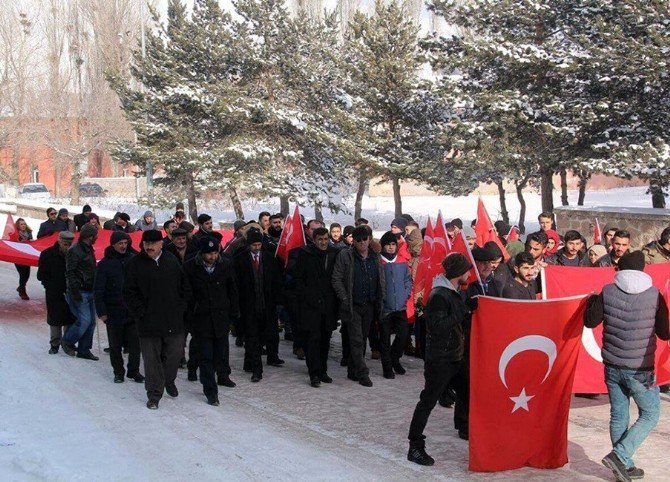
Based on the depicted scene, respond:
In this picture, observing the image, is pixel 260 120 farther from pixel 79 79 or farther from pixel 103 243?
pixel 79 79

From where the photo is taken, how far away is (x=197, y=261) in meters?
9.56

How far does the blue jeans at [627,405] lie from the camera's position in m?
6.82

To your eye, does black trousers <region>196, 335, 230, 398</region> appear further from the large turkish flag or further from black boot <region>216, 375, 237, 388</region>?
the large turkish flag

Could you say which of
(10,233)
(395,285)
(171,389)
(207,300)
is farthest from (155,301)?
(10,233)

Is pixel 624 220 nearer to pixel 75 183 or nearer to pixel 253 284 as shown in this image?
pixel 253 284

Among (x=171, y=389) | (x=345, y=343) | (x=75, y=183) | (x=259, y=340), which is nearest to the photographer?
(x=171, y=389)

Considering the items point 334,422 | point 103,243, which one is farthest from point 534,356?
point 103,243

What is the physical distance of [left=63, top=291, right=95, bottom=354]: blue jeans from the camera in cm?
1173

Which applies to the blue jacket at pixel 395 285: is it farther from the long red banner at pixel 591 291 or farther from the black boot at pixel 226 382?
the long red banner at pixel 591 291

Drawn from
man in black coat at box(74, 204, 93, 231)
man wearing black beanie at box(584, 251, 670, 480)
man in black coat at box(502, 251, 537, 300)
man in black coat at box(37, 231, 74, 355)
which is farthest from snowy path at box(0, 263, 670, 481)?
man in black coat at box(74, 204, 93, 231)

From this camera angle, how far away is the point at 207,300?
9477 millimetres

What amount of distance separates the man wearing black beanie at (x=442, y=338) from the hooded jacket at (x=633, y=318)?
40.3 inches

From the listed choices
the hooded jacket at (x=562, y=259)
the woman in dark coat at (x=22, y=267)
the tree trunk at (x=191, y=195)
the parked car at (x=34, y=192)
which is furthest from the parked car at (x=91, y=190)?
the hooded jacket at (x=562, y=259)

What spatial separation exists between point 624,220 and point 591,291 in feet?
46.0
